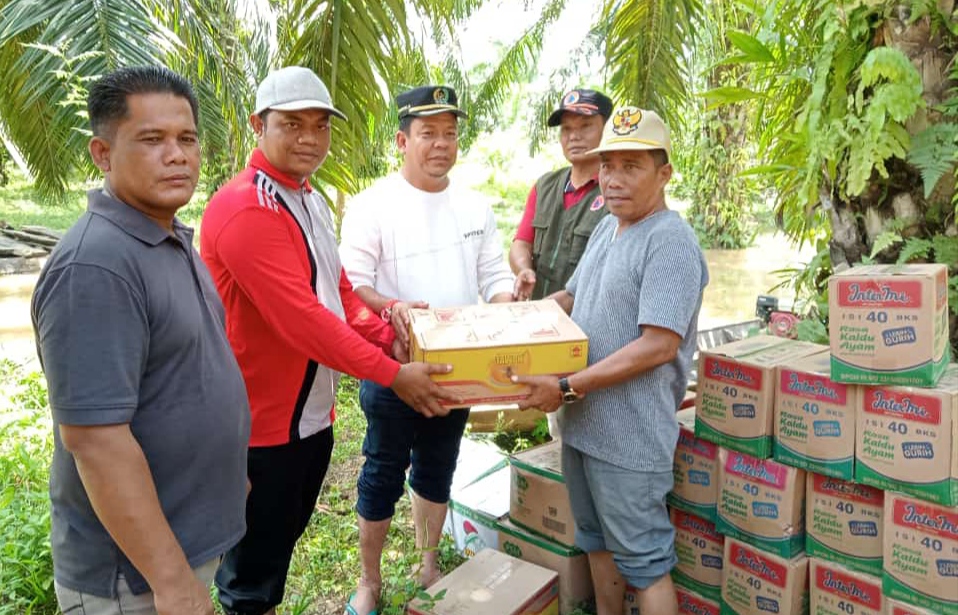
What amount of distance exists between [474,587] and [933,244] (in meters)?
2.12

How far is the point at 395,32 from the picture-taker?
3.53 m

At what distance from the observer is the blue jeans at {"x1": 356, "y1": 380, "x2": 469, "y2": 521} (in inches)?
102

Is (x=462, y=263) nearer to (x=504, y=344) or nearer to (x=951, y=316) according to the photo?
(x=504, y=344)

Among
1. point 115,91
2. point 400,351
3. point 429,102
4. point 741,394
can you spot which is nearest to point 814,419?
point 741,394

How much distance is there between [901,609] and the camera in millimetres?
1993

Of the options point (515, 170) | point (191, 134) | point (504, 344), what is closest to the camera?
point (191, 134)

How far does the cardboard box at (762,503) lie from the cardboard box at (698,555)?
126mm

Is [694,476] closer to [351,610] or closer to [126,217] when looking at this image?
[351,610]

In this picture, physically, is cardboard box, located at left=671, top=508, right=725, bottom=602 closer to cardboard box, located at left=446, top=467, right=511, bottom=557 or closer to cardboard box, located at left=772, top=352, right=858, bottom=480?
cardboard box, located at left=772, top=352, right=858, bottom=480

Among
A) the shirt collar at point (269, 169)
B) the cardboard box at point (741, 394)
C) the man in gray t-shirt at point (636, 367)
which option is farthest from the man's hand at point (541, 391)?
the shirt collar at point (269, 169)

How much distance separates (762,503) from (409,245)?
62.2 inches

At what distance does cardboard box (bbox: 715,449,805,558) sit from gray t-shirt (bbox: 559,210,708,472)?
1.01 feet

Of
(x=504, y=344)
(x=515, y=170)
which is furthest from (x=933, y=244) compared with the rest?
(x=515, y=170)

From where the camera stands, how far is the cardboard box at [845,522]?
6.81ft
